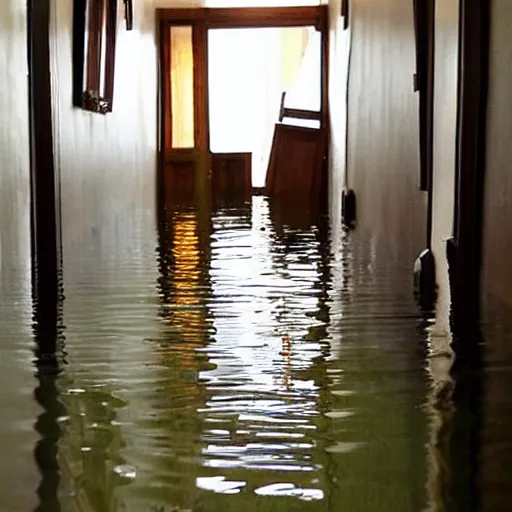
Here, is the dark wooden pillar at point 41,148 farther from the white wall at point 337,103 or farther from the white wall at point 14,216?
the white wall at point 337,103

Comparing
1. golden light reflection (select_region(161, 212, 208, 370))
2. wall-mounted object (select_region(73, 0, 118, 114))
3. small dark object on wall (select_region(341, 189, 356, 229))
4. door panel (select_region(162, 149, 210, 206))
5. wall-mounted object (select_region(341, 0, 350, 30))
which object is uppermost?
wall-mounted object (select_region(341, 0, 350, 30))

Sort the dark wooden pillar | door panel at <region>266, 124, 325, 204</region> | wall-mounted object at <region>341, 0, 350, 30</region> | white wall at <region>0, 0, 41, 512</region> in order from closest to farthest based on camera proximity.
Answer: white wall at <region>0, 0, 41, 512</region> < the dark wooden pillar < wall-mounted object at <region>341, 0, 350, 30</region> < door panel at <region>266, 124, 325, 204</region>

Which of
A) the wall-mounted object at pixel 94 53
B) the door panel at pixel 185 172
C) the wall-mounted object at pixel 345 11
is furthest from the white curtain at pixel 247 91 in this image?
the wall-mounted object at pixel 94 53

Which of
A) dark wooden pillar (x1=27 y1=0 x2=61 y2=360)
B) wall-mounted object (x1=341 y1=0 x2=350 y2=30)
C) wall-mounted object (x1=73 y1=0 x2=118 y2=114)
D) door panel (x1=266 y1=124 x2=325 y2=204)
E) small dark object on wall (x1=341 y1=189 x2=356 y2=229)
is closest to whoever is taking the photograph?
dark wooden pillar (x1=27 y1=0 x2=61 y2=360)

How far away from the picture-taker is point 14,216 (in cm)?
330

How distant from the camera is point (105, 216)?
5.51 m

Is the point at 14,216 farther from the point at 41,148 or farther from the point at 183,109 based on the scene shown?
the point at 183,109

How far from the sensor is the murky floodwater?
1300 millimetres

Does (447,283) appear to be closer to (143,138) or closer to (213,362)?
(213,362)

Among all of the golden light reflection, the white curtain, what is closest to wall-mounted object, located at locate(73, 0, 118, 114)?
the golden light reflection

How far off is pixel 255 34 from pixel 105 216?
767 centimetres

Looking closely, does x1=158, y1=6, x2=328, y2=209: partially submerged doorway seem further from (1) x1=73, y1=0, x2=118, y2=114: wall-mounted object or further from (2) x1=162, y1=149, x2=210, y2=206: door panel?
(1) x1=73, y1=0, x2=118, y2=114: wall-mounted object

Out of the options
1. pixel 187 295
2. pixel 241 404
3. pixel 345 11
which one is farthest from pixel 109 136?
pixel 241 404

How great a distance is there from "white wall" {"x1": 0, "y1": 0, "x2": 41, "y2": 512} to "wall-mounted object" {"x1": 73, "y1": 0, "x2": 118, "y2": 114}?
3.56ft
